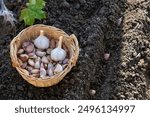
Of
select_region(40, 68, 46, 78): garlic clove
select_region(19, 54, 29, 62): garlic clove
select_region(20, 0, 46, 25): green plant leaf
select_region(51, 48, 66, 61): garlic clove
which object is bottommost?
select_region(40, 68, 46, 78): garlic clove

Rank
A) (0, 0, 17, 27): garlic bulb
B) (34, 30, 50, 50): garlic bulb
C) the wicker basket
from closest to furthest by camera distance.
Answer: the wicker basket < (34, 30, 50, 50): garlic bulb < (0, 0, 17, 27): garlic bulb

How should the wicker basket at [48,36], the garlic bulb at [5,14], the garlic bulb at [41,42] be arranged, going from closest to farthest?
the wicker basket at [48,36] < the garlic bulb at [41,42] < the garlic bulb at [5,14]

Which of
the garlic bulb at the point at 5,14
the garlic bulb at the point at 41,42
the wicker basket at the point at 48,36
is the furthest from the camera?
the garlic bulb at the point at 5,14

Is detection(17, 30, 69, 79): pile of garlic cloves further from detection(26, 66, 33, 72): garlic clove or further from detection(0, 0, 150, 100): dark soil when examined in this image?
detection(0, 0, 150, 100): dark soil

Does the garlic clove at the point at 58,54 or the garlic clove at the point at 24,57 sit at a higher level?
the garlic clove at the point at 58,54

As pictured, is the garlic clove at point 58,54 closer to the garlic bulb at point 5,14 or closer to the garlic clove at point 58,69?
the garlic clove at point 58,69

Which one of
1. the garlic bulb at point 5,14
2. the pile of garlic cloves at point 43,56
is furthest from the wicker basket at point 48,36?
the garlic bulb at point 5,14

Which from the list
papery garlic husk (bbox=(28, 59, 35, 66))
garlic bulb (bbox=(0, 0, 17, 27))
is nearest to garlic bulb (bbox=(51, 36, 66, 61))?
papery garlic husk (bbox=(28, 59, 35, 66))

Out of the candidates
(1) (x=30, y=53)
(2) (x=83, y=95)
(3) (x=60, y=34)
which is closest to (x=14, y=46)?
(1) (x=30, y=53)
